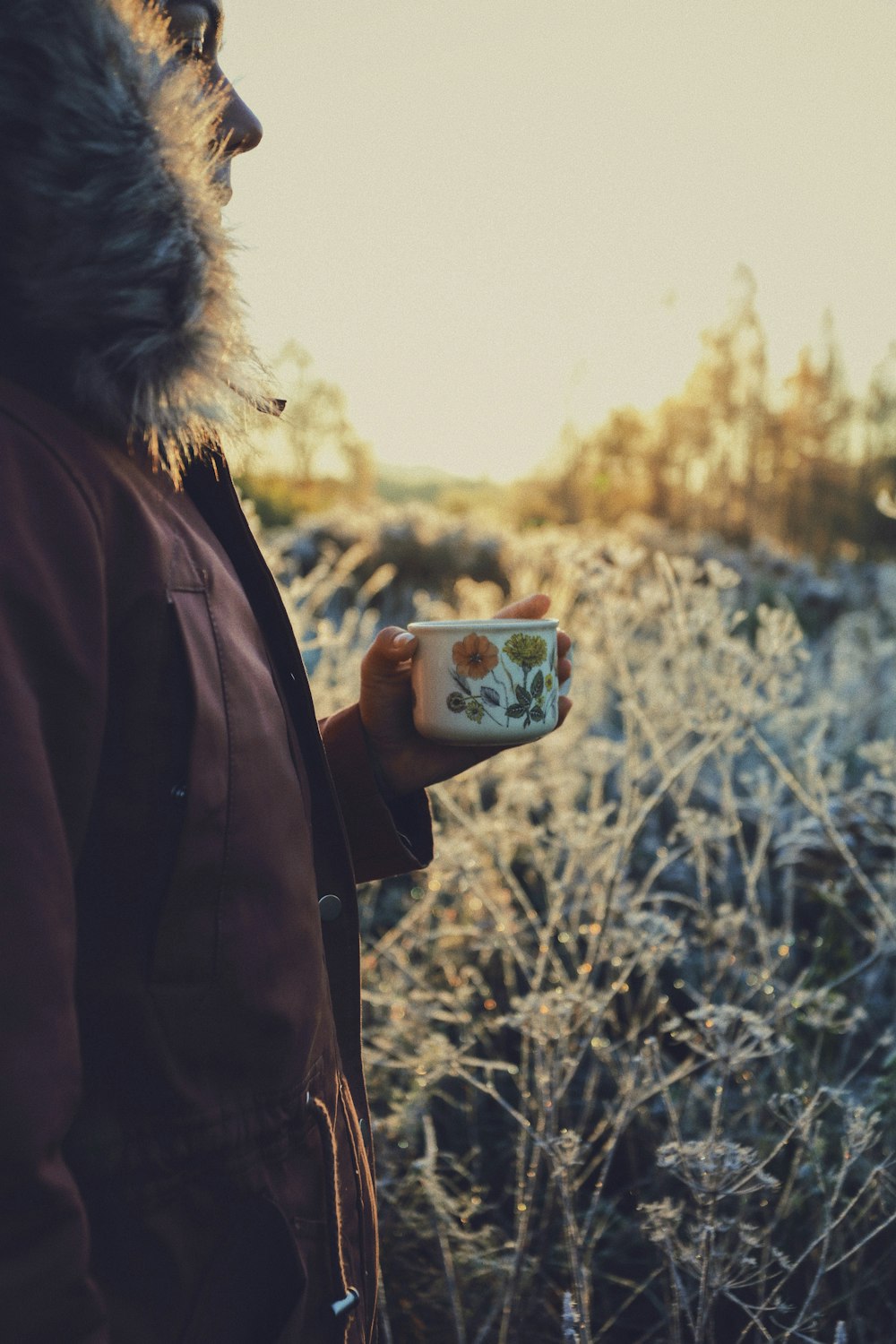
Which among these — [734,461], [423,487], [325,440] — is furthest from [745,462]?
[423,487]

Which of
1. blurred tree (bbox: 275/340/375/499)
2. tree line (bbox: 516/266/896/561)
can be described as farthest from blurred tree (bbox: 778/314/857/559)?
blurred tree (bbox: 275/340/375/499)

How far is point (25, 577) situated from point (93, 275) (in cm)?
28

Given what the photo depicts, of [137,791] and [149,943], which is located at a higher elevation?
[137,791]

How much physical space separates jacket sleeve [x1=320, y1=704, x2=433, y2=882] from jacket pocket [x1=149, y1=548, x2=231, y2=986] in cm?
56

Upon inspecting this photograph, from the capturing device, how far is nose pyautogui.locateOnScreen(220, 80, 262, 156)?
45.1 inches

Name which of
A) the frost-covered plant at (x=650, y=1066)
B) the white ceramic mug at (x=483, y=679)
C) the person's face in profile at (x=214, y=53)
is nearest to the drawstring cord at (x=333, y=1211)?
the frost-covered plant at (x=650, y=1066)

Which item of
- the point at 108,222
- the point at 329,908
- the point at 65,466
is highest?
the point at 108,222

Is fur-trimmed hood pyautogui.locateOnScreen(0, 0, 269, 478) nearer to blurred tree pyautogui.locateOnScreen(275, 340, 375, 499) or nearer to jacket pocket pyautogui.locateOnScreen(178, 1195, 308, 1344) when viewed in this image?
jacket pocket pyautogui.locateOnScreen(178, 1195, 308, 1344)

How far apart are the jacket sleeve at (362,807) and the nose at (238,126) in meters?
0.79

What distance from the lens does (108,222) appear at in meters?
0.81

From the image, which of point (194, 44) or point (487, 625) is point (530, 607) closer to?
point (487, 625)

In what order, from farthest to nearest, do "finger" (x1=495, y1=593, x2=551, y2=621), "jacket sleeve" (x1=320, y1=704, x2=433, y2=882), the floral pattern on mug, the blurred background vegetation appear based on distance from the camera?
the blurred background vegetation → "finger" (x1=495, y1=593, x2=551, y2=621) → "jacket sleeve" (x1=320, y1=704, x2=433, y2=882) → the floral pattern on mug

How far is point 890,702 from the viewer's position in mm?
4473

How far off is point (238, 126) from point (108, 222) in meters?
0.44
